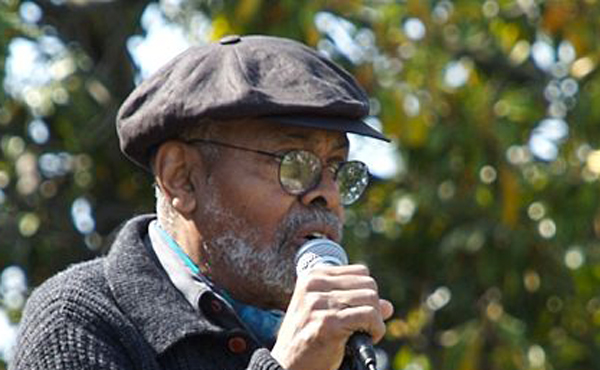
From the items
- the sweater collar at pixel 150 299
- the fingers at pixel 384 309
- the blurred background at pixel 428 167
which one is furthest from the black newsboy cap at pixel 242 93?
the blurred background at pixel 428 167

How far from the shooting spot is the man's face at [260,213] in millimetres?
4570

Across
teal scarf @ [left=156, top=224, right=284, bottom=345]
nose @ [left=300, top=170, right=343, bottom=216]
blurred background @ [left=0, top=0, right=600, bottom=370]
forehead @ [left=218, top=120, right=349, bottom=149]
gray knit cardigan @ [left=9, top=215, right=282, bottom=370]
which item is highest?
forehead @ [left=218, top=120, right=349, bottom=149]

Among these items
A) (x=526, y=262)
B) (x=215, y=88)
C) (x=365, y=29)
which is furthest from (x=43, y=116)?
(x=215, y=88)

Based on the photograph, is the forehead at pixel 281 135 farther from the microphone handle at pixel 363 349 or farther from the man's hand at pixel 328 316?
the microphone handle at pixel 363 349

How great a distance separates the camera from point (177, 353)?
448 centimetres

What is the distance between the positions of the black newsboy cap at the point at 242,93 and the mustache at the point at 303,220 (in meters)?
0.17

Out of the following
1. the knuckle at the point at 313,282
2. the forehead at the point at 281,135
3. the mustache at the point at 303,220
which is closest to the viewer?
the knuckle at the point at 313,282

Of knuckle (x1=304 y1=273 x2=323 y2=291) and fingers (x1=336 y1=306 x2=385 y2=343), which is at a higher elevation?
knuckle (x1=304 y1=273 x2=323 y2=291)

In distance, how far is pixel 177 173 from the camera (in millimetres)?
4773

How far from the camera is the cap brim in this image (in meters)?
4.59

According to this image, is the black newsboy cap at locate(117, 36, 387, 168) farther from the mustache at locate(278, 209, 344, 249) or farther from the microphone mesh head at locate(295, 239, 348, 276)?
the microphone mesh head at locate(295, 239, 348, 276)

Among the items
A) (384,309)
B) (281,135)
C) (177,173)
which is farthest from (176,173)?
(384,309)

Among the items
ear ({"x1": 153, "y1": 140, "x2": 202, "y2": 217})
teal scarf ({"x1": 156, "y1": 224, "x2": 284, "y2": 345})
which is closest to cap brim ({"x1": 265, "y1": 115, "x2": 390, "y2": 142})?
ear ({"x1": 153, "y1": 140, "x2": 202, "y2": 217})

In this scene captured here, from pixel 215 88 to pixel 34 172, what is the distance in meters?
3.86
